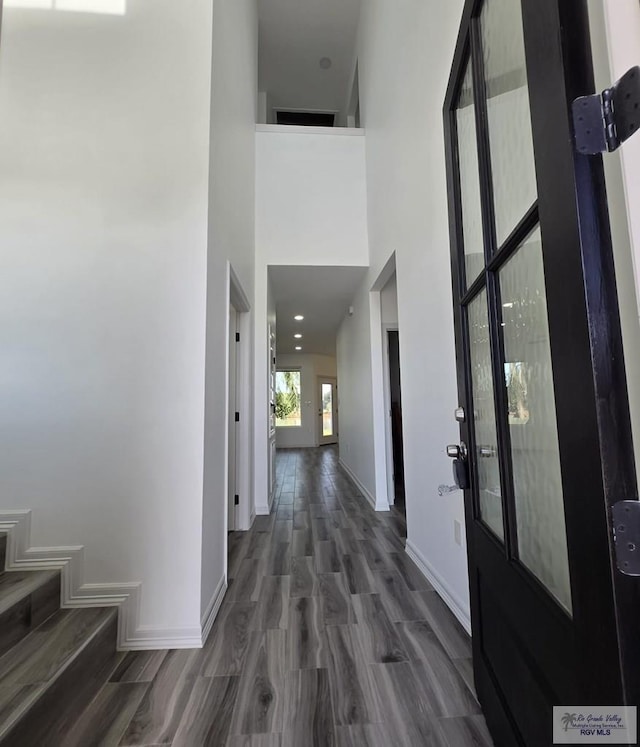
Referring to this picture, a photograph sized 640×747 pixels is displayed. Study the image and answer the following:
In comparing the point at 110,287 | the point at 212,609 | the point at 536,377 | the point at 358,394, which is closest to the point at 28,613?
the point at 212,609

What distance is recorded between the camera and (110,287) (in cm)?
186

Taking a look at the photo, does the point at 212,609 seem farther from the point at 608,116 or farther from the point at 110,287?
the point at 608,116

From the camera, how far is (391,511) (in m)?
3.74

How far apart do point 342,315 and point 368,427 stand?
7.94 feet

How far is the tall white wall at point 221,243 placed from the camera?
75.9 inches

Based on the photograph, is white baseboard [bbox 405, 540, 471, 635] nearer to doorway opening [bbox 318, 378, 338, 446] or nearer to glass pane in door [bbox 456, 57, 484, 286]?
glass pane in door [bbox 456, 57, 484, 286]

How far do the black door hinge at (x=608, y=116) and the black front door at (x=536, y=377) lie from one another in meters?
0.02

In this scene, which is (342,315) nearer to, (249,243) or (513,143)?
(249,243)

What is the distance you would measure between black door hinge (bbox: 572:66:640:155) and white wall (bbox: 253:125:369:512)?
11.3ft

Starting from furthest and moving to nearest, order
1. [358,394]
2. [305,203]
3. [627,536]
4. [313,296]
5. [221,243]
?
1. [313,296]
2. [358,394]
3. [305,203]
4. [221,243]
5. [627,536]

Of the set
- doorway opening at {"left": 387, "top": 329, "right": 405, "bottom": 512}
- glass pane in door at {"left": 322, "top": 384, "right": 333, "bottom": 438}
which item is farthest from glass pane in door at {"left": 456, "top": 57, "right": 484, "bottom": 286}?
glass pane in door at {"left": 322, "top": 384, "right": 333, "bottom": 438}

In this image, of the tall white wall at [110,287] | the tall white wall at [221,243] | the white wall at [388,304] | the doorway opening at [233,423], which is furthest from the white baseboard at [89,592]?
the white wall at [388,304]

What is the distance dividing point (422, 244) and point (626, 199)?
6.25 ft

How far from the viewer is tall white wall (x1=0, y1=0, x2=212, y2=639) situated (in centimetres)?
175
